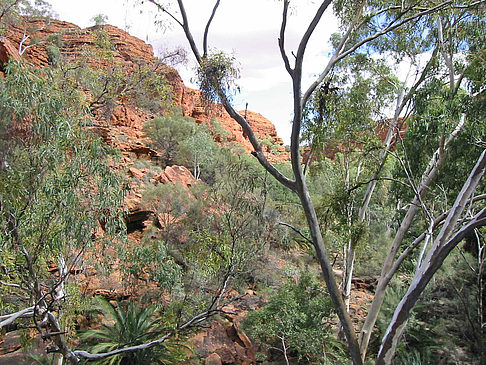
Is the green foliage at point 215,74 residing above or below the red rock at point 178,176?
above

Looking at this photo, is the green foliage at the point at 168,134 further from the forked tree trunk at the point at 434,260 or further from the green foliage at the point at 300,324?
the forked tree trunk at the point at 434,260

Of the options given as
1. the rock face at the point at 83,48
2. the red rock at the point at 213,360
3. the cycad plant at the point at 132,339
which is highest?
the rock face at the point at 83,48

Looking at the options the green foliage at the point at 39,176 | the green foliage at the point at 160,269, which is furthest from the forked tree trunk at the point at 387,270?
the green foliage at the point at 160,269

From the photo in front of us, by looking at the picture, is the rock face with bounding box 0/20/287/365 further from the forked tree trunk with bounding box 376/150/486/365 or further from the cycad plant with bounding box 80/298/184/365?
the forked tree trunk with bounding box 376/150/486/365

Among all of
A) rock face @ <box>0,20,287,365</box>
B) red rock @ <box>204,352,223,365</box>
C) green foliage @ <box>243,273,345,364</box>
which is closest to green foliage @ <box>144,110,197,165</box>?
rock face @ <box>0,20,287,365</box>

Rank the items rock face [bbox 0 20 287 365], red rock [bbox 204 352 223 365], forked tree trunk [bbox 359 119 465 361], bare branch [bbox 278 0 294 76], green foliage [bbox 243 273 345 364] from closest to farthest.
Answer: bare branch [bbox 278 0 294 76]
forked tree trunk [bbox 359 119 465 361]
green foliage [bbox 243 273 345 364]
red rock [bbox 204 352 223 365]
rock face [bbox 0 20 287 365]

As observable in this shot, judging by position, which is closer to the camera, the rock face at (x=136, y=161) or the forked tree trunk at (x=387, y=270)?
the forked tree trunk at (x=387, y=270)

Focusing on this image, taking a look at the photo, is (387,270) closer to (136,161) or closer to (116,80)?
(116,80)

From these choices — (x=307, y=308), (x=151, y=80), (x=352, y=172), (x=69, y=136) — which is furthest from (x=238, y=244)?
(x=352, y=172)

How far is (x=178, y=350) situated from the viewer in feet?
24.0

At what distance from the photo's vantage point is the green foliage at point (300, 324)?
7.20m

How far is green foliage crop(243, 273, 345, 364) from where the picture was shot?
7.20 metres

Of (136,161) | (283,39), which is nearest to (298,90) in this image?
(283,39)

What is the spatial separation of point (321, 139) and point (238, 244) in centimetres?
320
